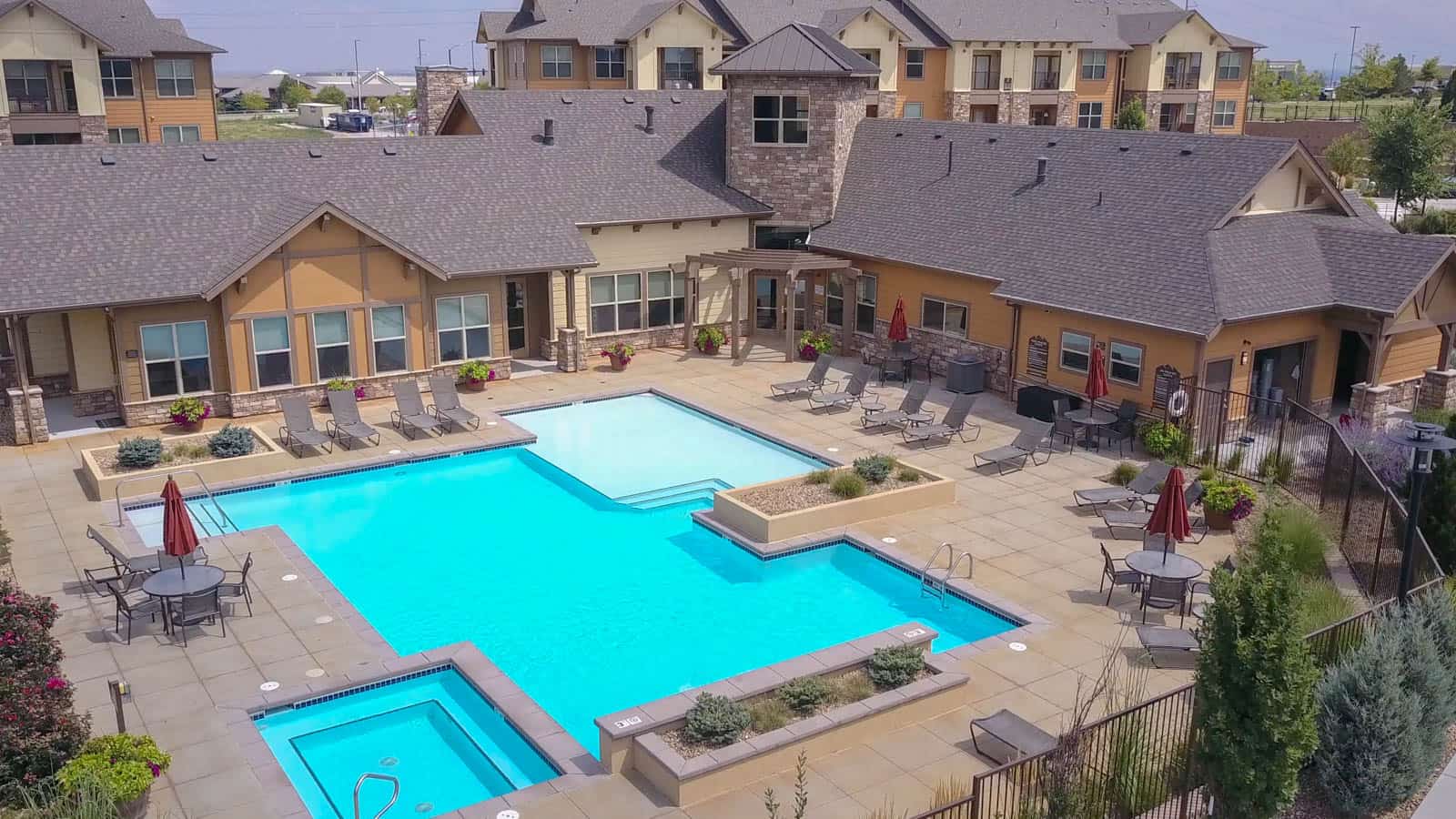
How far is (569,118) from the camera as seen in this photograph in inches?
Answer: 1345

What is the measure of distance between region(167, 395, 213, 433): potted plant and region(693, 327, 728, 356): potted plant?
1285 centimetres

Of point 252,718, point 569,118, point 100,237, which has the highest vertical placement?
point 569,118

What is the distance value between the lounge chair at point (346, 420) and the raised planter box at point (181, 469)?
126 centimetres

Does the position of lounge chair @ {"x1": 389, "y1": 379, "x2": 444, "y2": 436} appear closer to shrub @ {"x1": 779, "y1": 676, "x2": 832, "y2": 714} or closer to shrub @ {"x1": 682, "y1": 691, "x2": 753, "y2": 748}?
shrub @ {"x1": 779, "y1": 676, "x2": 832, "y2": 714}

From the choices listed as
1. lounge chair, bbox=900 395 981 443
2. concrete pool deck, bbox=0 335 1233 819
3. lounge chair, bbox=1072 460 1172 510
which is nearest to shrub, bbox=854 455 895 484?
concrete pool deck, bbox=0 335 1233 819

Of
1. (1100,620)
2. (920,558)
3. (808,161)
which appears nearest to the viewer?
(1100,620)

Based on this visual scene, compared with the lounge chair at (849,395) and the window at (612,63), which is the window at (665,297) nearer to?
the lounge chair at (849,395)

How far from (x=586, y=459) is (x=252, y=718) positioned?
11.1 metres

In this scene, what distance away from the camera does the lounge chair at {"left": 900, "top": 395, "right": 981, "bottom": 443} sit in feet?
81.7

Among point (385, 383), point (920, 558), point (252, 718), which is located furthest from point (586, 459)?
point (252, 718)

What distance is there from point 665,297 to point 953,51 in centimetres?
3670

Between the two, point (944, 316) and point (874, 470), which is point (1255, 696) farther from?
point (944, 316)

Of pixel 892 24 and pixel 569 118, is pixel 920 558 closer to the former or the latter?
pixel 569 118

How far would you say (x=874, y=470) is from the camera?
21.5 metres
